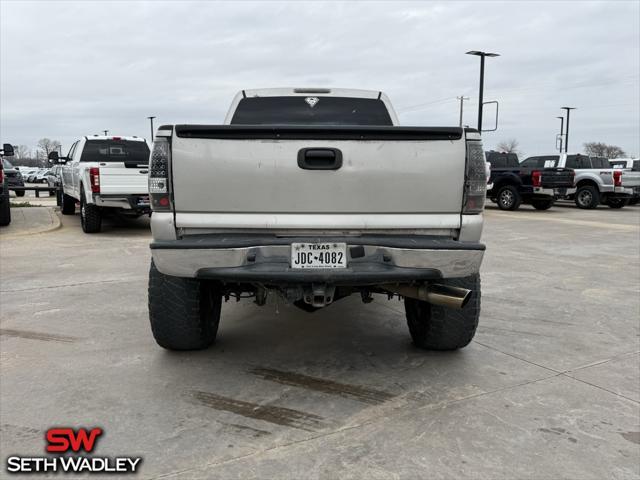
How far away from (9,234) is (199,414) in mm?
8971

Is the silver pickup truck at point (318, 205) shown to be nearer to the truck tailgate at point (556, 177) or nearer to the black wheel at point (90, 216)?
the black wheel at point (90, 216)

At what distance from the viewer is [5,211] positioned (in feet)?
36.3

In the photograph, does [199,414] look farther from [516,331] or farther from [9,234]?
[9,234]

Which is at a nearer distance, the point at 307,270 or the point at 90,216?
the point at 307,270

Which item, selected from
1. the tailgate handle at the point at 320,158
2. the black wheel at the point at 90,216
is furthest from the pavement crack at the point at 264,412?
the black wheel at the point at 90,216

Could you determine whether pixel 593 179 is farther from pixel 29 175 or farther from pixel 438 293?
pixel 29 175

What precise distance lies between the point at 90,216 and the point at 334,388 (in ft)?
28.2

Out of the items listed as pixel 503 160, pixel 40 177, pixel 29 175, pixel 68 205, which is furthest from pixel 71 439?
pixel 29 175

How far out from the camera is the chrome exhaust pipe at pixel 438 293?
3.13 m

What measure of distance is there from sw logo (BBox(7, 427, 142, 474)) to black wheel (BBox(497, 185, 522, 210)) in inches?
683

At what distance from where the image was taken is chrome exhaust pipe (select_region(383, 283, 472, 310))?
10.3ft

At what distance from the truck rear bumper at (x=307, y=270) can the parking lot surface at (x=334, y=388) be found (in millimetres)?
786

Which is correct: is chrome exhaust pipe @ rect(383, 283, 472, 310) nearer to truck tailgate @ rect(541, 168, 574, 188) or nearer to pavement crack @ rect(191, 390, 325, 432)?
pavement crack @ rect(191, 390, 325, 432)

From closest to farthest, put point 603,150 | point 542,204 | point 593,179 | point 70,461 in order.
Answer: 1. point 70,461
2. point 542,204
3. point 593,179
4. point 603,150
